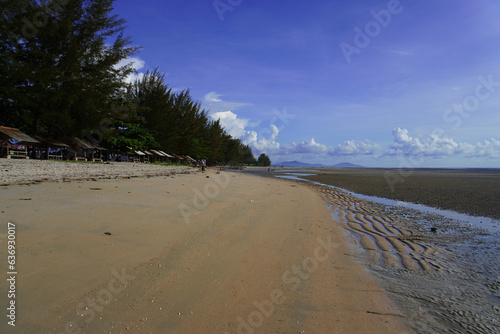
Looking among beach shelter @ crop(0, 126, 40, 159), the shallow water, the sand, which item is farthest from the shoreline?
the shallow water

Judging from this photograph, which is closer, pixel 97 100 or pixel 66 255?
pixel 66 255

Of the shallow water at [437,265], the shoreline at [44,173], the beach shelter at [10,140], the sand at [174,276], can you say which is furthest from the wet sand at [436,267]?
the beach shelter at [10,140]

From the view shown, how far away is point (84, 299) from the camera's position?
2617 millimetres

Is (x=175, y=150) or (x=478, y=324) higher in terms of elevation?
(x=175, y=150)

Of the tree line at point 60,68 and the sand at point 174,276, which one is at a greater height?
the tree line at point 60,68

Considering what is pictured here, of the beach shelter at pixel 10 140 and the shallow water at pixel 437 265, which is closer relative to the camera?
the shallow water at pixel 437 265

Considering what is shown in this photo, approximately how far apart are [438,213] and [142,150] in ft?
144

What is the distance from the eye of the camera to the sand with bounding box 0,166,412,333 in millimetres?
2518

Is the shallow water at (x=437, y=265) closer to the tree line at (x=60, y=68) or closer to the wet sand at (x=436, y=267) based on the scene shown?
the wet sand at (x=436, y=267)

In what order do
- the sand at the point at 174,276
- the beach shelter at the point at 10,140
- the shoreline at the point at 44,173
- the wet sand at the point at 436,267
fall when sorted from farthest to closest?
the beach shelter at the point at 10,140, the shoreline at the point at 44,173, the wet sand at the point at 436,267, the sand at the point at 174,276

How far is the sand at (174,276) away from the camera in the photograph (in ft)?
8.26

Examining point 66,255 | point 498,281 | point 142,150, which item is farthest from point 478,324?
point 142,150

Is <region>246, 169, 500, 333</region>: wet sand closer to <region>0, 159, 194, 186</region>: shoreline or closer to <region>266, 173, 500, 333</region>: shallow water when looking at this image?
<region>266, 173, 500, 333</region>: shallow water

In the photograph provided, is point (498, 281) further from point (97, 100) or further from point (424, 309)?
point (97, 100)
